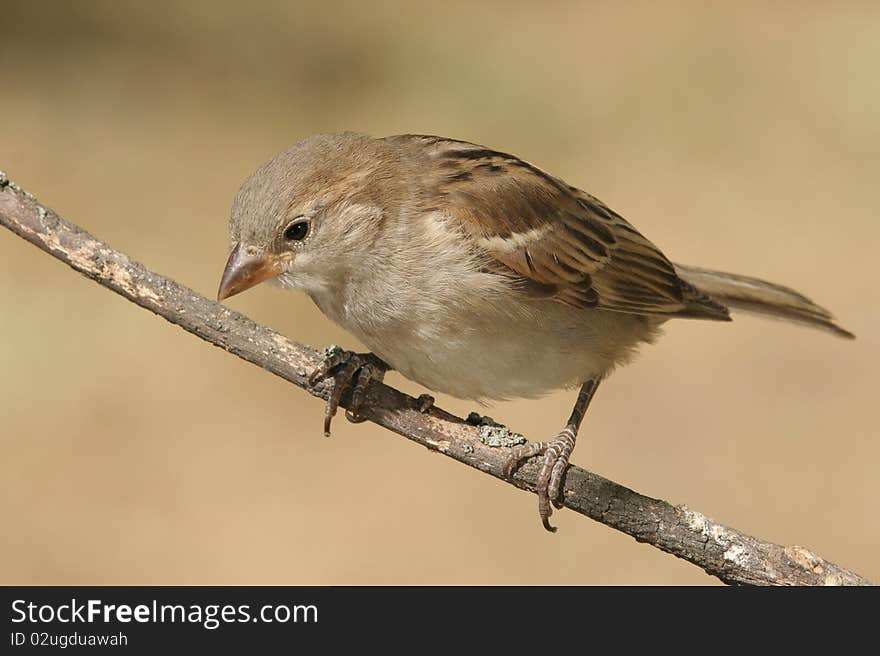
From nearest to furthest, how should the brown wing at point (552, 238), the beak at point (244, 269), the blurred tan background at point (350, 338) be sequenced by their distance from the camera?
1. the beak at point (244, 269)
2. the brown wing at point (552, 238)
3. the blurred tan background at point (350, 338)

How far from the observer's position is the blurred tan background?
6.04 meters

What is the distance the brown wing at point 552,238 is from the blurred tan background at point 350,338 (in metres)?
1.44

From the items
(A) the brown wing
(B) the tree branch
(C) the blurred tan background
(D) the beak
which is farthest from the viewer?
(C) the blurred tan background

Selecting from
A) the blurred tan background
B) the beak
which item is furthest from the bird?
the blurred tan background

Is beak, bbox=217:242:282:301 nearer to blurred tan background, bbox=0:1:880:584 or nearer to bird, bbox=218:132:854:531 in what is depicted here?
bird, bbox=218:132:854:531

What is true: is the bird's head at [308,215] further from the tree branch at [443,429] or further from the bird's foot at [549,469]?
the bird's foot at [549,469]

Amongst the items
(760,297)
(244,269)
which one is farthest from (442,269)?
(760,297)

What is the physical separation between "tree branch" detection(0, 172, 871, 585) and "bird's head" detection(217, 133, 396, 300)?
158 millimetres

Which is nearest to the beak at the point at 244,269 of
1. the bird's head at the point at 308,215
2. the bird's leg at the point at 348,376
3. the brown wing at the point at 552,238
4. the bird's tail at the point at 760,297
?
the bird's head at the point at 308,215

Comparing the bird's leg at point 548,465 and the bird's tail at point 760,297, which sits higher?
the bird's tail at point 760,297

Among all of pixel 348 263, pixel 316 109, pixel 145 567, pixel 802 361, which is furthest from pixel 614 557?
pixel 316 109

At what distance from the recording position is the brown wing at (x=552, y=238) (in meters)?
3.35

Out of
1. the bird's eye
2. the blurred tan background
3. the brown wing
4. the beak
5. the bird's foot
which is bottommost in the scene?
the bird's foot

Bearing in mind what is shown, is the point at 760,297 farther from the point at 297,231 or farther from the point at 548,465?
the point at 297,231
